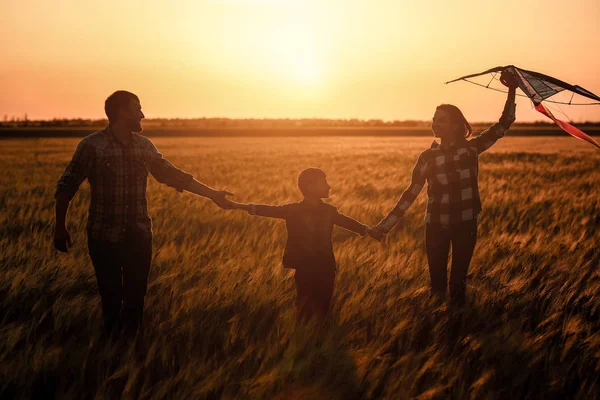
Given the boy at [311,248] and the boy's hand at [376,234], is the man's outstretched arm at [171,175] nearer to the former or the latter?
the boy at [311,248]

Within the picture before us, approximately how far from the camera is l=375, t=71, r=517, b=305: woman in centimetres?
426

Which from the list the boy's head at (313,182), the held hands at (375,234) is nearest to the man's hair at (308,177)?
the boy's head at (313,182)

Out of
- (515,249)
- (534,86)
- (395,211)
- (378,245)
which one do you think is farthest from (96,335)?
(515,249)

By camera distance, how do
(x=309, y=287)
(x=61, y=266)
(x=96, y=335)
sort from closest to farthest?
(x=96, y=335), (x=309, y=287), (x=61, y=266)

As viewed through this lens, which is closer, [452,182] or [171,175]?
[171,175]

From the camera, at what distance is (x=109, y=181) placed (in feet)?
11.5

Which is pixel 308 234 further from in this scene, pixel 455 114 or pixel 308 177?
pixel 455 114

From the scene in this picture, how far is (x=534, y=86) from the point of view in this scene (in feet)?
14.6

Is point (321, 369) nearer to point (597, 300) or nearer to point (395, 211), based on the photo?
point (395, 211)

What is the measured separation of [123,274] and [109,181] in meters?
0.61

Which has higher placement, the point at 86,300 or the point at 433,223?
the point at 433,223

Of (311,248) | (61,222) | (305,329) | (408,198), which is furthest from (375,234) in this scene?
(61,222)

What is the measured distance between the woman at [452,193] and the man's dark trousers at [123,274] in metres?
1.86

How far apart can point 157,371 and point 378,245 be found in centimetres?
429
